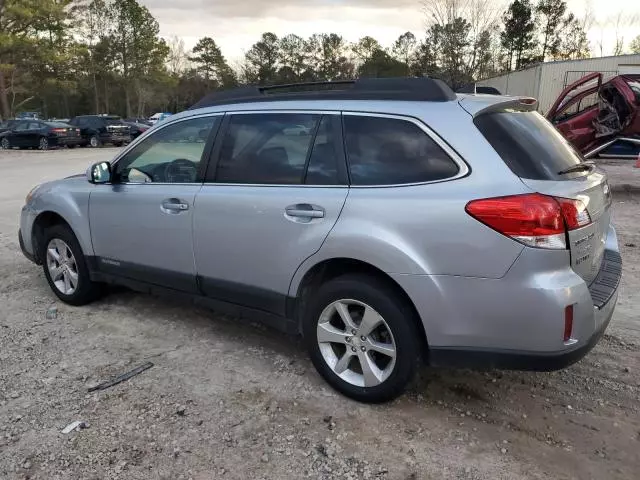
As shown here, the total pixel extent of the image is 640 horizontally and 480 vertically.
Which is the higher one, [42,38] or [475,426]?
[42,38]

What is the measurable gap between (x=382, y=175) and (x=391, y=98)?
1.51 ft

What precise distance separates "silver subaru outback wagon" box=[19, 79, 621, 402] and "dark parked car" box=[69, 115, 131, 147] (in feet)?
84.3

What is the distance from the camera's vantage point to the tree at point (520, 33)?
4970cm

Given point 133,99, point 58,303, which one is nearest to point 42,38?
point 133,99

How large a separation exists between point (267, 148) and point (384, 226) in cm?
107

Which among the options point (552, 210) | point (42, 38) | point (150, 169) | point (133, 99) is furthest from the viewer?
point (133, 99)

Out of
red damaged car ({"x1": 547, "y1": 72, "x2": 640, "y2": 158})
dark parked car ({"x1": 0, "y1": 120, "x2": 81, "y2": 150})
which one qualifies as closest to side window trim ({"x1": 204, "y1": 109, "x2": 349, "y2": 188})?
red damaged car ({"x1": 547, "y1": 72, "x2": 640, "y2": 158})

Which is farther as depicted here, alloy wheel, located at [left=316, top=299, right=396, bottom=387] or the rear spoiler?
alloy wheel, located at [left=316, top=299, right=396, bottom=387]

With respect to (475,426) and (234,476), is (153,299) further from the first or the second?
(475,426)

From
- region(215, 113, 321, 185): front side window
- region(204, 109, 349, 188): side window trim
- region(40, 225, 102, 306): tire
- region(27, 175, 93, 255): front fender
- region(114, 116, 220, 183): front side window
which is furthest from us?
region(40, 225, 102, 306): tire

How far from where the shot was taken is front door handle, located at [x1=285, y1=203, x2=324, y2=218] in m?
3.15

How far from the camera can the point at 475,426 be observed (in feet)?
9.91

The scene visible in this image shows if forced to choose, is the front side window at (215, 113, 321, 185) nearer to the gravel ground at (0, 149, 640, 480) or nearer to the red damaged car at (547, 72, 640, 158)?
the gravel ground at (0, 149, 640, 480)

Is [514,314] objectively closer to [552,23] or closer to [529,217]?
[529,217]
